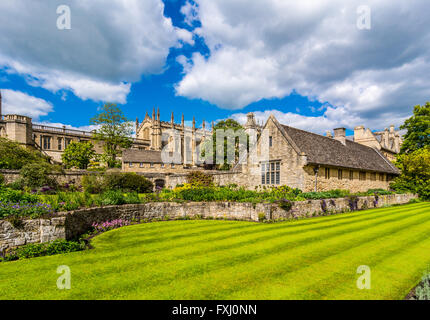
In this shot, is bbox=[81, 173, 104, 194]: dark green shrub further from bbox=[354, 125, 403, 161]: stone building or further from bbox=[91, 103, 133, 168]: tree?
bbox=[354, 125, 403, 161]: stone building

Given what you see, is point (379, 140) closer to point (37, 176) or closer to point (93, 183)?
point (93, 183)

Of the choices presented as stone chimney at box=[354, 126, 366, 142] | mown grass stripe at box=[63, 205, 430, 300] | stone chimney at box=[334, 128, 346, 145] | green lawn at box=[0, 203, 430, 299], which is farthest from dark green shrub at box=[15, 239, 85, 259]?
stone chimney at box=[354, 126, 366, 142]

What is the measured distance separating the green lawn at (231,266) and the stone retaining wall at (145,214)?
1353 millimetres

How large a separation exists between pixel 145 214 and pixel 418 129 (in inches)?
1645

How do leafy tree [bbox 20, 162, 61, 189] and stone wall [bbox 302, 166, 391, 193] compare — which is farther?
leafy tree [bbox 20, 162, 61, 189]

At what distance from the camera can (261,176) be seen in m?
23.7

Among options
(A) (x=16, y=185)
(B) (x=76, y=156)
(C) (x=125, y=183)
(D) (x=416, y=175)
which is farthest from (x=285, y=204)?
(B) (x=76, y=156)

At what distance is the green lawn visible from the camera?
17.0ft

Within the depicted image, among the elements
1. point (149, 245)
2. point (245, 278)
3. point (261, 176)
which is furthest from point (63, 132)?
point (245, 278)

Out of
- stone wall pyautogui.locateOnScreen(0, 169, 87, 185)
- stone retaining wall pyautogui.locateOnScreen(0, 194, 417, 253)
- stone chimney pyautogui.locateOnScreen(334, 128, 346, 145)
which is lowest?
stone retaining wall pyautogui.locateOnScreen(0, 194, 417, 253)

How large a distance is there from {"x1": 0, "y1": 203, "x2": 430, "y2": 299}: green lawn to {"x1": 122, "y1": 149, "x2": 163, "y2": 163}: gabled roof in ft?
113

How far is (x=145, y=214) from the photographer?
13719 millimetres
